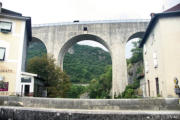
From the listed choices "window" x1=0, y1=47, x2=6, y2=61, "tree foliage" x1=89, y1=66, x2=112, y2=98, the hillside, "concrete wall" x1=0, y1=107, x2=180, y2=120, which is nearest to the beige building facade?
"window" x1=0, y1=47, x2=6, y2=61

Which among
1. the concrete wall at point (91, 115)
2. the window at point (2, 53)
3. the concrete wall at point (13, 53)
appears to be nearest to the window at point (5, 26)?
the concrete wall at point (13, 53)

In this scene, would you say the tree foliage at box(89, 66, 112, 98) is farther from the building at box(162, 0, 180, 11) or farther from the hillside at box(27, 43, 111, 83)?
the building at box(162, 0, 180, 11)

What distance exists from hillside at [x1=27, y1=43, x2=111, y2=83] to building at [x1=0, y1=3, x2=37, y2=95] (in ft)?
97.4

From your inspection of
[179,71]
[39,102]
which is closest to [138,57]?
[179,71]

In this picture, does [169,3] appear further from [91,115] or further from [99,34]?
[91,115]

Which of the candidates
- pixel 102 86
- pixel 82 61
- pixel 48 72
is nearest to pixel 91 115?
pixel 48 72

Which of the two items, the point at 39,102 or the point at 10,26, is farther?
the point at 10,26

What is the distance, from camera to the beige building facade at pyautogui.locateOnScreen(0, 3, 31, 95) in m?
10.7

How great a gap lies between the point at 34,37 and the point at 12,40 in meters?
10.3

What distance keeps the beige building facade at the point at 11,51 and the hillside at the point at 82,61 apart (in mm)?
29749

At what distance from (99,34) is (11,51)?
12.0 m

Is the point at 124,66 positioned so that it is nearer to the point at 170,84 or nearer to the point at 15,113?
the point at 170,84

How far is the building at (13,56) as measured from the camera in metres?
10.7

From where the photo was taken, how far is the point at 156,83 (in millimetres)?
11289
